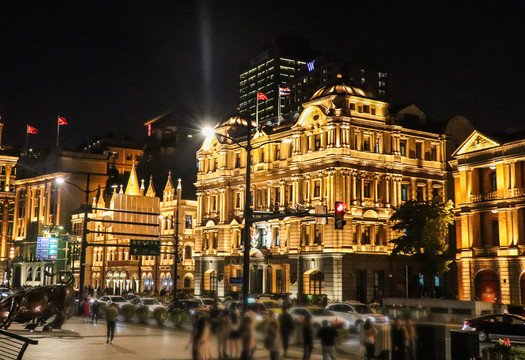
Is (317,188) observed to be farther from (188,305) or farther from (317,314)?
(317,314)

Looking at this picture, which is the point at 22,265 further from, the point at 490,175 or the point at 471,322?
the point at 471,322

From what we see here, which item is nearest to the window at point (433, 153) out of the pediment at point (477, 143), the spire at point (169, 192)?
the pediment at point (477, 143)

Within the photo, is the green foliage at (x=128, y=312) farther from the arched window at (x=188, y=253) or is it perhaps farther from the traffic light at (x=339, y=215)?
the arched window at (x=188, y=253)

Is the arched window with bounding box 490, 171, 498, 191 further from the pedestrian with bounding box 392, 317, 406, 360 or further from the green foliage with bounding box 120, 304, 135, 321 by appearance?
the pedestrian with bounding box 392, 317, 406, 360

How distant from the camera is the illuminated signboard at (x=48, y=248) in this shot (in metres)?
59.1

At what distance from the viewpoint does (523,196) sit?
191 ft

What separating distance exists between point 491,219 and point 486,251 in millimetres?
3147

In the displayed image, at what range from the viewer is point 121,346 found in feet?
98.1

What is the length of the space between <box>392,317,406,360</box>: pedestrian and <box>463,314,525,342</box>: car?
13859 millimetres

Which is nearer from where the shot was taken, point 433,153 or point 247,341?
point 247,341

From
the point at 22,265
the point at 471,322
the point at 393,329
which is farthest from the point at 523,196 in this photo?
the point at 22,265

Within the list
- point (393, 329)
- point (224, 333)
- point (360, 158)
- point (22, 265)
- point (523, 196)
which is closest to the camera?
point (393, 329)

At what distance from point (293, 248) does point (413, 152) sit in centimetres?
1790

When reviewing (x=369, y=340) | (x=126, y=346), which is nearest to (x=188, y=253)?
(x=126, y=346)
